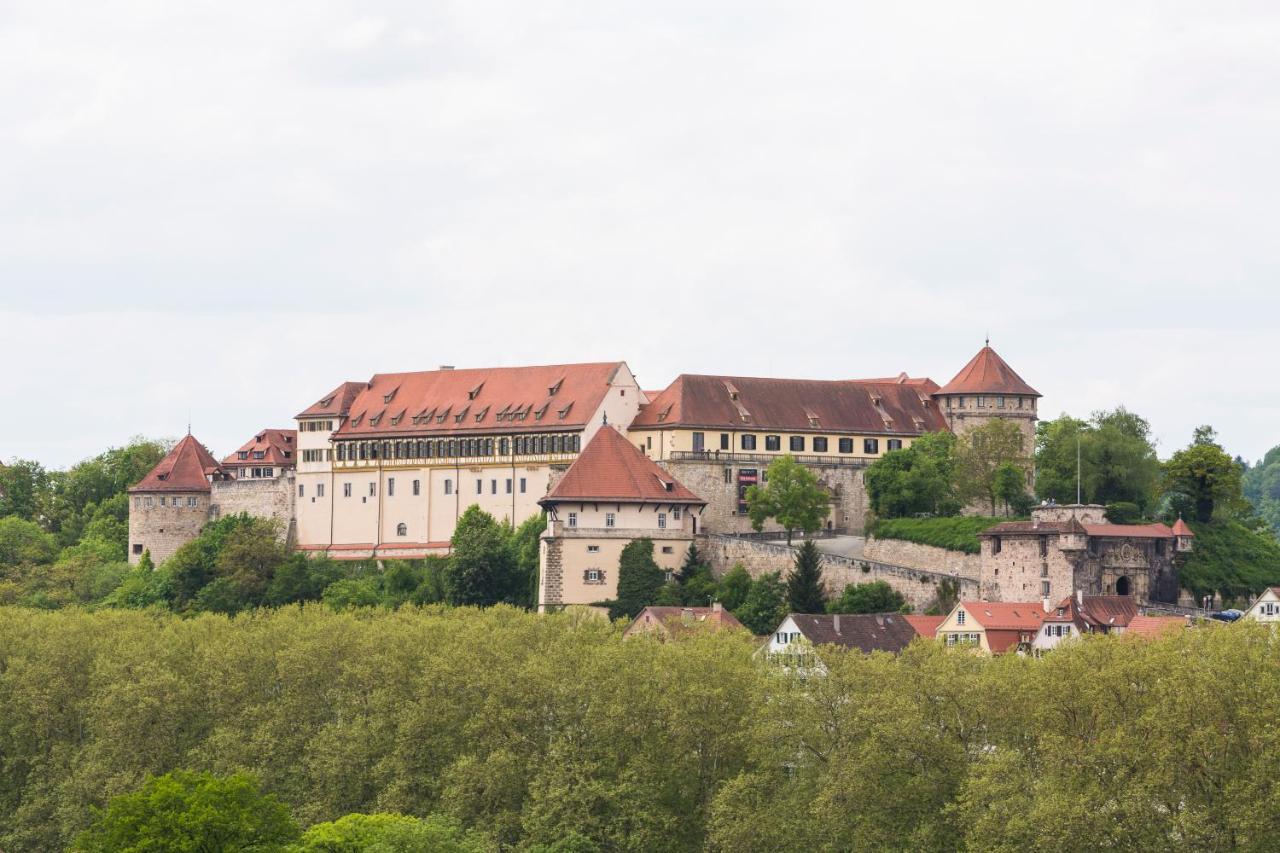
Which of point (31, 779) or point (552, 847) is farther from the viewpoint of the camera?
point (31, 779)

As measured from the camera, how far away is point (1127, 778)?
69.8 metres

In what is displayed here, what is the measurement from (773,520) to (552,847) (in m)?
47.7

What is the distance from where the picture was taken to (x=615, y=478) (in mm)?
122250

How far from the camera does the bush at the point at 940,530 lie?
378ft

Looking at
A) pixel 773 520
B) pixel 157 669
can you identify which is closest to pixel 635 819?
pixel 157 669

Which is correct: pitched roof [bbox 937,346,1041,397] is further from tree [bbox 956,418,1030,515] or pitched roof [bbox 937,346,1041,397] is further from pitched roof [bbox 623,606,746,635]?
pitched roof [bbox 623,606,746,635]

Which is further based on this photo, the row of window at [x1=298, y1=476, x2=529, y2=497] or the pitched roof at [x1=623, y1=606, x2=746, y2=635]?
the row of window at [x1=298, y1=476, x2=529, y2=497]

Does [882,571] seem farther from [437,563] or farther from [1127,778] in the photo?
[1127,778]

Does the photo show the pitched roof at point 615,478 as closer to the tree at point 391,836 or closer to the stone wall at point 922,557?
the stone wall at point 922,557

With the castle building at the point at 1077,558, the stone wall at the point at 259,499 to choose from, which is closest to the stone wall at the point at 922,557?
the castle building at the point at 1077,558

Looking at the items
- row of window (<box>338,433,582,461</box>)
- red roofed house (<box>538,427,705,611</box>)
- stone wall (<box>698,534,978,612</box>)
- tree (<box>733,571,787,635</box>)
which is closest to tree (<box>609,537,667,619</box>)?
red roofed house (<box>538,427,705,611</box>)

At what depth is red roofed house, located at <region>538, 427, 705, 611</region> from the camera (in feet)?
395

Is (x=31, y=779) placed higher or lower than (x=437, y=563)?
lower

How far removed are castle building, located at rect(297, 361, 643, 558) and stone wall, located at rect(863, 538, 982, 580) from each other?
651 inches
